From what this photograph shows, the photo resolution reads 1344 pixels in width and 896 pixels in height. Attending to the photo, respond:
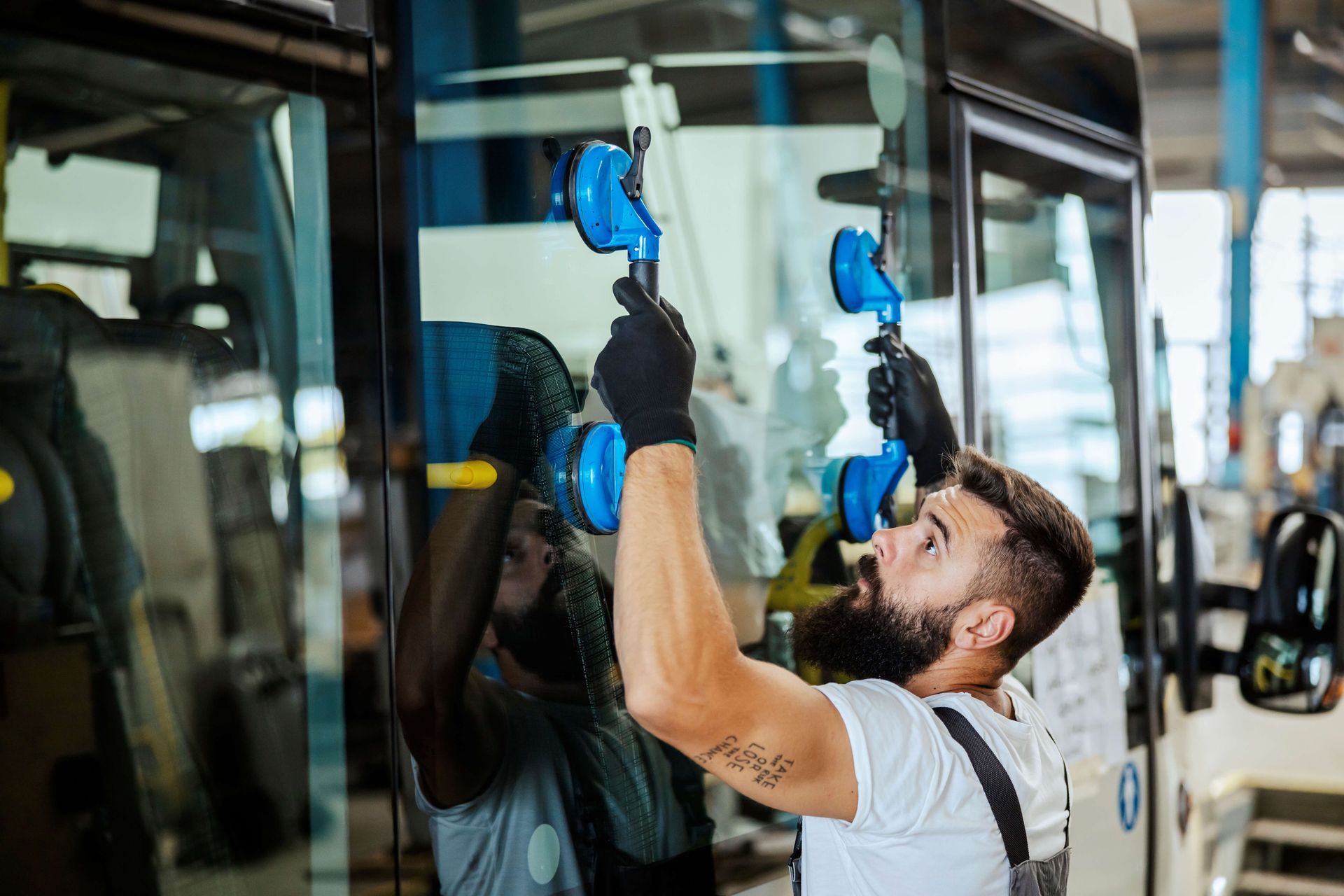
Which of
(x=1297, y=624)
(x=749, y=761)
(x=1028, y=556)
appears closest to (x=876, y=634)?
(x=1028, y=556)

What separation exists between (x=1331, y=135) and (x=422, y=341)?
17709 mm

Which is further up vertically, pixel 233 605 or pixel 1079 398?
pixel 1079 398

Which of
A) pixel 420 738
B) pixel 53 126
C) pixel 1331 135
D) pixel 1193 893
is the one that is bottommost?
pixel 1193 893

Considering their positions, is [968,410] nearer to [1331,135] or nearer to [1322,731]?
[1322,731]

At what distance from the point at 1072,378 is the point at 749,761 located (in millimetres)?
1391

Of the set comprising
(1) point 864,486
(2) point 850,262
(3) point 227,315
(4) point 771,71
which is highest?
(4) point 771,71

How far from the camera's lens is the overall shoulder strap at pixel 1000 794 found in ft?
4.42

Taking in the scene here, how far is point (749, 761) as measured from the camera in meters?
1.23

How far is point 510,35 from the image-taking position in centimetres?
133

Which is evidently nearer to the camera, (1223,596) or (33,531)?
(33,531)

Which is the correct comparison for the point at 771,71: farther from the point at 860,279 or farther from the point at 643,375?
the point at 643,375

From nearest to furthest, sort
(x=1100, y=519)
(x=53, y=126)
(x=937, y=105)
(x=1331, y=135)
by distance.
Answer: (x=53, y=126) < (x=937, y=105) < (x=1100, y=519) < (x=1331, y=135)

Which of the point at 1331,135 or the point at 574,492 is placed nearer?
the point at 574,492

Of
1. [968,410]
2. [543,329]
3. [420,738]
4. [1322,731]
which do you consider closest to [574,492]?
[543,329]
